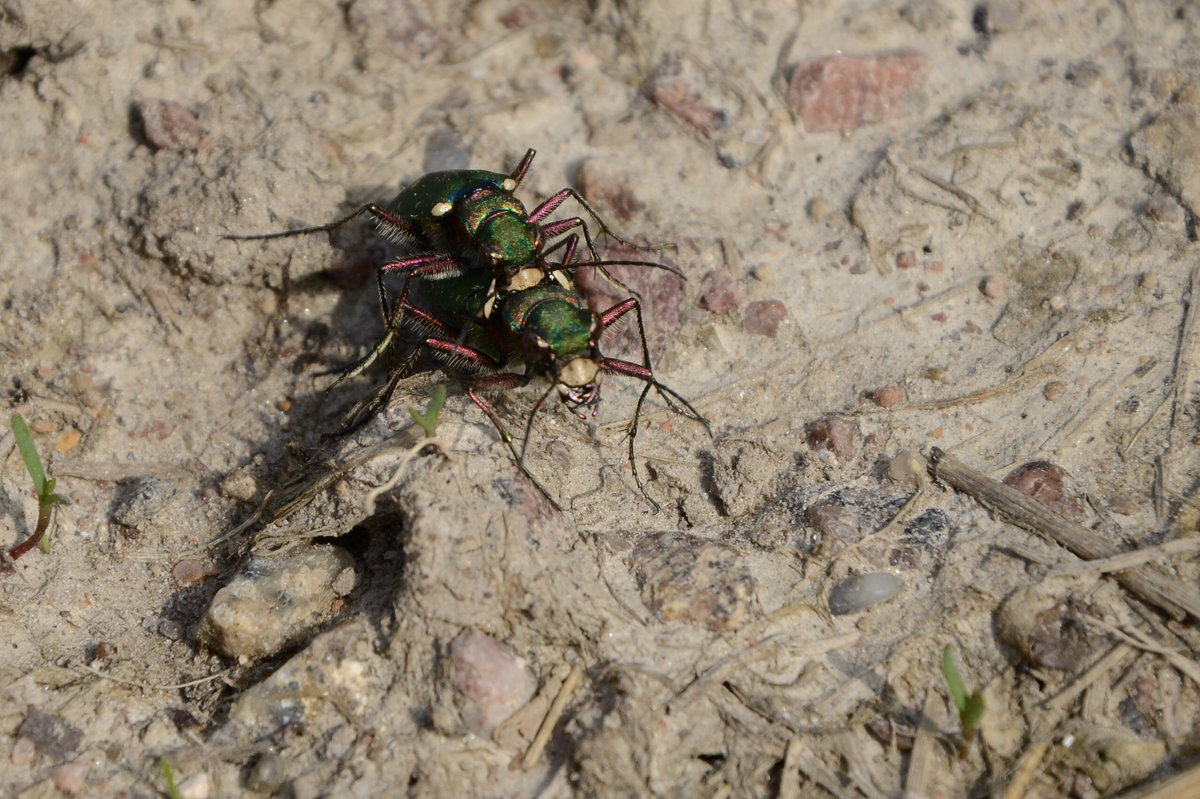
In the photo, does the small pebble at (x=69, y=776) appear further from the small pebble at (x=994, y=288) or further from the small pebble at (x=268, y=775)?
the small pebble at (x=994, y=288)

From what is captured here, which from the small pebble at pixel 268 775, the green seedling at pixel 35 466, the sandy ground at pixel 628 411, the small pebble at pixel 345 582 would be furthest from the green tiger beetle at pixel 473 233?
the small pebble at pixel 268 775

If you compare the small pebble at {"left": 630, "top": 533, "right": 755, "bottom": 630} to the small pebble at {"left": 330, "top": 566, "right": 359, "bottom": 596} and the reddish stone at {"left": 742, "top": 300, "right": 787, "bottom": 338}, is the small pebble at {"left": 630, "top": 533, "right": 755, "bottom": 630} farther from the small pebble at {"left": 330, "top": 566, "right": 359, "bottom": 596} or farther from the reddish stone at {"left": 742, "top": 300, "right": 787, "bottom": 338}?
the reddish stone at {"left": 742, "top": 300, "right": 787, "bottom": 338}

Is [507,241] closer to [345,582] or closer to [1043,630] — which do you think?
[345,582]

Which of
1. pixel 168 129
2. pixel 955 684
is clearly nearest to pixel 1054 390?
pixel 955 684

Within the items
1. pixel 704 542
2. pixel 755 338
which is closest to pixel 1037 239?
pixel 755 338

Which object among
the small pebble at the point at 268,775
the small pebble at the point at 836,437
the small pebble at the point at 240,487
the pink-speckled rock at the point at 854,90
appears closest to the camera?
the small pebble at the point at 268,775
